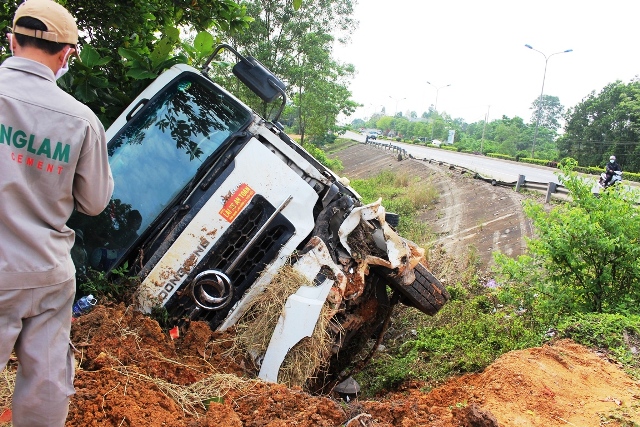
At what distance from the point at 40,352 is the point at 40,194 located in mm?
578

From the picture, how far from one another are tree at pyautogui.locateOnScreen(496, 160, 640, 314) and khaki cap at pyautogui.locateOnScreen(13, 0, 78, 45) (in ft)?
14.4

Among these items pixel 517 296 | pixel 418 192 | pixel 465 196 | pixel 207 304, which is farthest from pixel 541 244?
pixel 418 192

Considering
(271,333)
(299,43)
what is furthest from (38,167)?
(299,43)

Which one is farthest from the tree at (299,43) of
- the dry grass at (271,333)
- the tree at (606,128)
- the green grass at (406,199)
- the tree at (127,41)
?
the tree at (606,128)

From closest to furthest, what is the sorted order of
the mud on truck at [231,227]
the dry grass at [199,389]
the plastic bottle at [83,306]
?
the dry grass at [199,389] → the plastic bottle at [83,306] → the mud on truck at [231,227]

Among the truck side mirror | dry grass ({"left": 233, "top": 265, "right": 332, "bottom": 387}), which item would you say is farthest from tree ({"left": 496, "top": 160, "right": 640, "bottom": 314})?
the truck side mirror

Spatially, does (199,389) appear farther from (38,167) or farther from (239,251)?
(38,167)

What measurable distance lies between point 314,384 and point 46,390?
2188 mm

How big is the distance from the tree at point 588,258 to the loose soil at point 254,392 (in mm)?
941

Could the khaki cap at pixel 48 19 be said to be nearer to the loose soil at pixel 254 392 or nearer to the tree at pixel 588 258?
the loose soil at pixel 254 392

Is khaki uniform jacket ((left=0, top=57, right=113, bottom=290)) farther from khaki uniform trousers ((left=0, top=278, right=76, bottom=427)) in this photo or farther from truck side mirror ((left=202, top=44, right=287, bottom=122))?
truck side mirror ((left=202, top=44, right=287, bottom=122))

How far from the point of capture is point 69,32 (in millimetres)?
2064

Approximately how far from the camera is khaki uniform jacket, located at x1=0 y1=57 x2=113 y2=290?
1.93 m

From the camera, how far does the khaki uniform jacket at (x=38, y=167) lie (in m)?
1.93
